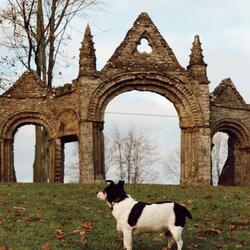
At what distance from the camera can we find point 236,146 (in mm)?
30359

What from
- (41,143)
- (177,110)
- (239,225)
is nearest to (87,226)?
(239,225)

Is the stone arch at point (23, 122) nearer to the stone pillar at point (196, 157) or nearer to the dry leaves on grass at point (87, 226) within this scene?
the stone pillar at point (196, 157)

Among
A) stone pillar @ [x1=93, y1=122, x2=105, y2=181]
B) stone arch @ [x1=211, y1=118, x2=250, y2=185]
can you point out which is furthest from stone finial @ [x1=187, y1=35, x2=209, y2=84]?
stone pillar @ [x1=93, y1=122, x2=105, y2=181]

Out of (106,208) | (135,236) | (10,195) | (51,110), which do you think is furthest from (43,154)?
(135,236)

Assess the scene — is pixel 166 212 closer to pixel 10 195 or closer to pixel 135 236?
pixel 135 236

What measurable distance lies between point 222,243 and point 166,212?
2383 mm

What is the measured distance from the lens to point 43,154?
3173cm

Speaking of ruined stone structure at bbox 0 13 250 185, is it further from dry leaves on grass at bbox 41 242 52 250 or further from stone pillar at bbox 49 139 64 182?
dry leaves on grass at bbox 41 242 52 250

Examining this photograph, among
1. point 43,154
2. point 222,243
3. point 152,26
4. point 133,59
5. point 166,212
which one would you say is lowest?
point 222,243

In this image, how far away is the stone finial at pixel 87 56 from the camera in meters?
26.0

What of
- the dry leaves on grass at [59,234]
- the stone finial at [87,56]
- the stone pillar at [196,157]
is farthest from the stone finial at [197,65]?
the dry leaves on grass at [59,234]

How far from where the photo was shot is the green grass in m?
11.9

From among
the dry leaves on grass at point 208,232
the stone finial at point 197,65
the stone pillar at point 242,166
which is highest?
the stone finial at point 197,65

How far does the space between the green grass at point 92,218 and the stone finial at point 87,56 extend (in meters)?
6.60
